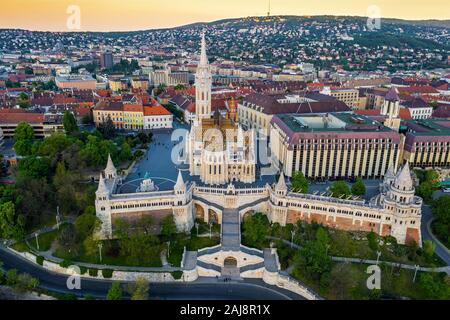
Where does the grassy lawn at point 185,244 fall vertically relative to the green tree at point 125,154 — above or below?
below

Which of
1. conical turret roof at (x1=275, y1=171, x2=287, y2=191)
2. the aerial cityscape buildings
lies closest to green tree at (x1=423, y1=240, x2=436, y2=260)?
the aerial cityscape buildings

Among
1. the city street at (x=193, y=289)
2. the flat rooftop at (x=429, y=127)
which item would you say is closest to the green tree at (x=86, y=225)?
the city street at (x=193, y=289)

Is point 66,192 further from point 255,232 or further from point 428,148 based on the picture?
point 428,148

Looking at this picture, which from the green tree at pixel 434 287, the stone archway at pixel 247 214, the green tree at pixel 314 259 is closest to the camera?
the green tree at pixel 434 287

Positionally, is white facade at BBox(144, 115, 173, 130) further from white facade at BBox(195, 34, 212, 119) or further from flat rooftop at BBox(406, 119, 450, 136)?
flat rooftop at BBox(406, 119, 450, 136)

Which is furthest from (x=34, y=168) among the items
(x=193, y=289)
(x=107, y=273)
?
(x=193, y=289)

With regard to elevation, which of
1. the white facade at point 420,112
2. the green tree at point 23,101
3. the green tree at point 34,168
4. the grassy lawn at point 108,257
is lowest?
the grassy lawn at point 108,257

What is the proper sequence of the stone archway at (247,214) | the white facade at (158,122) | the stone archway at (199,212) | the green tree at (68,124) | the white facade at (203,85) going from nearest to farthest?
the stone archway at (247,214), the stone archway at (199,212), the white facade at (203,85), the green tree at (68,124), the white facade at (158,122)

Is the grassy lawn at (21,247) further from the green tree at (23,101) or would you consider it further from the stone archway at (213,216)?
the green tree at (23,101)
